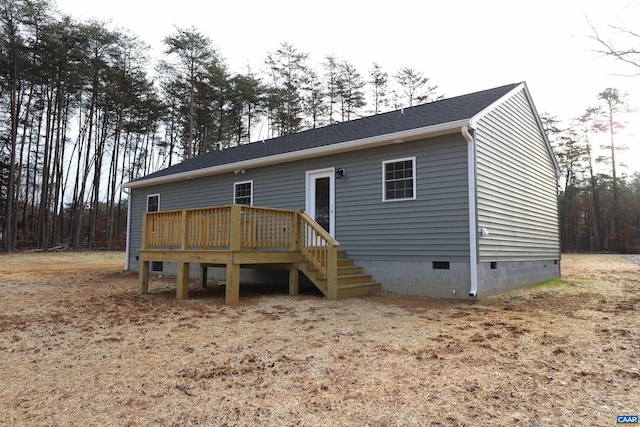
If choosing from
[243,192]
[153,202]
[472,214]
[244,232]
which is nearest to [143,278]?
[244,232]

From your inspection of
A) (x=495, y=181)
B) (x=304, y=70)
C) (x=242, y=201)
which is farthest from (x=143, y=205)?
(x=304, y=70)

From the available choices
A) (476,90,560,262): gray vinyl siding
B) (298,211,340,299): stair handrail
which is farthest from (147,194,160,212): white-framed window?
(476,90,560,262): gray vinyl siding

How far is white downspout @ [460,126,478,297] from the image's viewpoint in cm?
672

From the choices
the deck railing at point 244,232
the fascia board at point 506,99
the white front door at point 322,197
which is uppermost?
the fascia board at point 506,99

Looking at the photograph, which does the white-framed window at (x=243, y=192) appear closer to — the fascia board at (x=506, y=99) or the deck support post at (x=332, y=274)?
the deck support post at (x=332, y=274)

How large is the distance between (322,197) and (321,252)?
2.12m

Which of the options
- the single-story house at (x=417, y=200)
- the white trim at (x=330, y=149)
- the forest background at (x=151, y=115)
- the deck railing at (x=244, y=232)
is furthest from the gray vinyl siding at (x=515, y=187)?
the forest background at (x=151, y=115)

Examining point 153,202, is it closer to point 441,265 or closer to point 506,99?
point 441,265

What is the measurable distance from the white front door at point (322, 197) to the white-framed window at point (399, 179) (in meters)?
1.32

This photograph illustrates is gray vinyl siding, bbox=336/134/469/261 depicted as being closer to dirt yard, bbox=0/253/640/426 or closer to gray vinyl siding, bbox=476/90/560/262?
gray vinyl siding, bbox=476/90/560/262

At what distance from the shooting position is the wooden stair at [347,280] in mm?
7152

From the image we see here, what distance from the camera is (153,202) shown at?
520 inches

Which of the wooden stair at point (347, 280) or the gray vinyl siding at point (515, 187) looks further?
the gray vinyl siding at point (515, 187)

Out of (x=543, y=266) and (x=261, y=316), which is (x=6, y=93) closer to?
(x=261, y=316)
